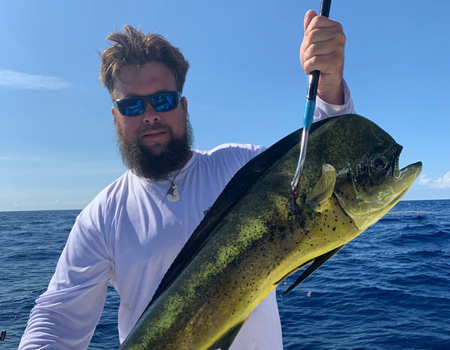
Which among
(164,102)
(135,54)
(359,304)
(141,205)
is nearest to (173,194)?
(141,205)

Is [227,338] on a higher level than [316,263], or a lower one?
lower

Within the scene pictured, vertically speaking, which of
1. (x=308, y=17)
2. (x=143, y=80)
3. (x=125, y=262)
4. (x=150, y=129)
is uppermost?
(x=308, y=17)

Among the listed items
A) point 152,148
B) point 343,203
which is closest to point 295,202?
point 343,203

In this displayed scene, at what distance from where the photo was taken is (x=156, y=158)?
8.50 ft

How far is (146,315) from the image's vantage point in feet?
4.66

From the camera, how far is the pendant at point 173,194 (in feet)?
8.04

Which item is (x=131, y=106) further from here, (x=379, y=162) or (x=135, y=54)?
(x=379, y=162)

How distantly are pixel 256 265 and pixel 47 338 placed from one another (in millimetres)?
1523

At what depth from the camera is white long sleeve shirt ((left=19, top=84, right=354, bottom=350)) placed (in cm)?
224

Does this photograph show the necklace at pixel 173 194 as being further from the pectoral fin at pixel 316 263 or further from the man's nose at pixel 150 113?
the pectoral fin at pixel 316 263

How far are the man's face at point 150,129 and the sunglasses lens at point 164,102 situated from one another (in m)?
0.03

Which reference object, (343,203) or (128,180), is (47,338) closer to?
(128,180)

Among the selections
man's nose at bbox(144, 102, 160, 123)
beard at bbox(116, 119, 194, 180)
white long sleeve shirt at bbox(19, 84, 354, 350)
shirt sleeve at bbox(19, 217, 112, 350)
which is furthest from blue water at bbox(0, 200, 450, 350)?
shirt sleeve at bbox(19, 217, 112, 350)

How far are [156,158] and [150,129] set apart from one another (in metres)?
0.21
